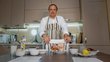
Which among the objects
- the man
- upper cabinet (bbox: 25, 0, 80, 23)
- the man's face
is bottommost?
the man

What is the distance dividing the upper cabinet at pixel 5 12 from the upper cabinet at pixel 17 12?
0.09 m

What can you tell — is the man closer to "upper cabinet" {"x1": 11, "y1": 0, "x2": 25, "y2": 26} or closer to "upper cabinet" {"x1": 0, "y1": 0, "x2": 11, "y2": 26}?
"upper cabinet" {"x1": 11, "y1": 0, "x2": 25, "y2": 26}

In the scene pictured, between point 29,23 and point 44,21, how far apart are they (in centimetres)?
122

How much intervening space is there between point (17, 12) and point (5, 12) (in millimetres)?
269

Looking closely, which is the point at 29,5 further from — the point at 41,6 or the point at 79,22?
the point at 79,22

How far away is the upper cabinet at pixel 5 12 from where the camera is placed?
3135 millimetres

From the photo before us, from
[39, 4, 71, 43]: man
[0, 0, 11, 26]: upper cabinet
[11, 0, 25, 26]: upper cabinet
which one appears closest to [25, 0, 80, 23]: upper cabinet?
[11, 0, 25, 26]: upper cabinet

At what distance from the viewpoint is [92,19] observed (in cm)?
292

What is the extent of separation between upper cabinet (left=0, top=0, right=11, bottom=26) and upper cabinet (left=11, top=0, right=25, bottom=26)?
0.09 meters

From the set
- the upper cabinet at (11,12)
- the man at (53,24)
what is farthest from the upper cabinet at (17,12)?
the man at (53,24)

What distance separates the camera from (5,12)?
318cm

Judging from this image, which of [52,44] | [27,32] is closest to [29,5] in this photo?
A: [27,32]

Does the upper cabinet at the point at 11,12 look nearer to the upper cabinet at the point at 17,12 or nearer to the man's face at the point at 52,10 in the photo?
the upper cabinet at the point at 17,12

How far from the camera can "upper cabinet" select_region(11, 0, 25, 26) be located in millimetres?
3113
